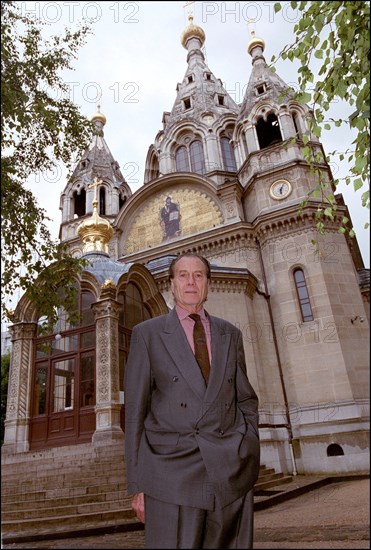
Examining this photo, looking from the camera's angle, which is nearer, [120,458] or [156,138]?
[120,458]

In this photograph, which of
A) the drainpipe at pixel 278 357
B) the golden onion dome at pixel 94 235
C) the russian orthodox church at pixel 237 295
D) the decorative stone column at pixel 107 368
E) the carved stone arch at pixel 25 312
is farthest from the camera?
the golden onion dome at pixel 94 235

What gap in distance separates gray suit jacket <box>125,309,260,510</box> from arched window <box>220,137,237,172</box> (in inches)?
947

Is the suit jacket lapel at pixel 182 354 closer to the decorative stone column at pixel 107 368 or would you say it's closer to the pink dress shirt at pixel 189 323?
the pink dress shirt at pixel 189 323

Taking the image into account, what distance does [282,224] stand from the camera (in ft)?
61.2

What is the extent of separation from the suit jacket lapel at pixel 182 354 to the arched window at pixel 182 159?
2476 cm

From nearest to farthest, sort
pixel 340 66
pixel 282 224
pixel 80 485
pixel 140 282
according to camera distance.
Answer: pixel 340 66
pixel 80 485
pixel 140 282
pixel 282 224

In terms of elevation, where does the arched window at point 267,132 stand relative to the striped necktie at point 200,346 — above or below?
above

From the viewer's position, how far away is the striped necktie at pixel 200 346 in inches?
109

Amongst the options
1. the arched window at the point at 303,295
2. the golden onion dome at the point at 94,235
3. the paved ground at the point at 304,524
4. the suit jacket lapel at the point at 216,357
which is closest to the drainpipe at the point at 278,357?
the arched window at the point at 303,295

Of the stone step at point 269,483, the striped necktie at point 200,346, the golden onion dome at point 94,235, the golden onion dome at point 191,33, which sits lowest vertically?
the stone step at point 269,483

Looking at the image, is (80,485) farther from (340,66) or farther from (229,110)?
(229,110)

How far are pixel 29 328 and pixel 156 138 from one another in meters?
20.6

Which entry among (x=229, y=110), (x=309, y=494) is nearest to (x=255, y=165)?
(x=229, y=110)

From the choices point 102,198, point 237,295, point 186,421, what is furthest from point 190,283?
point 102,198
